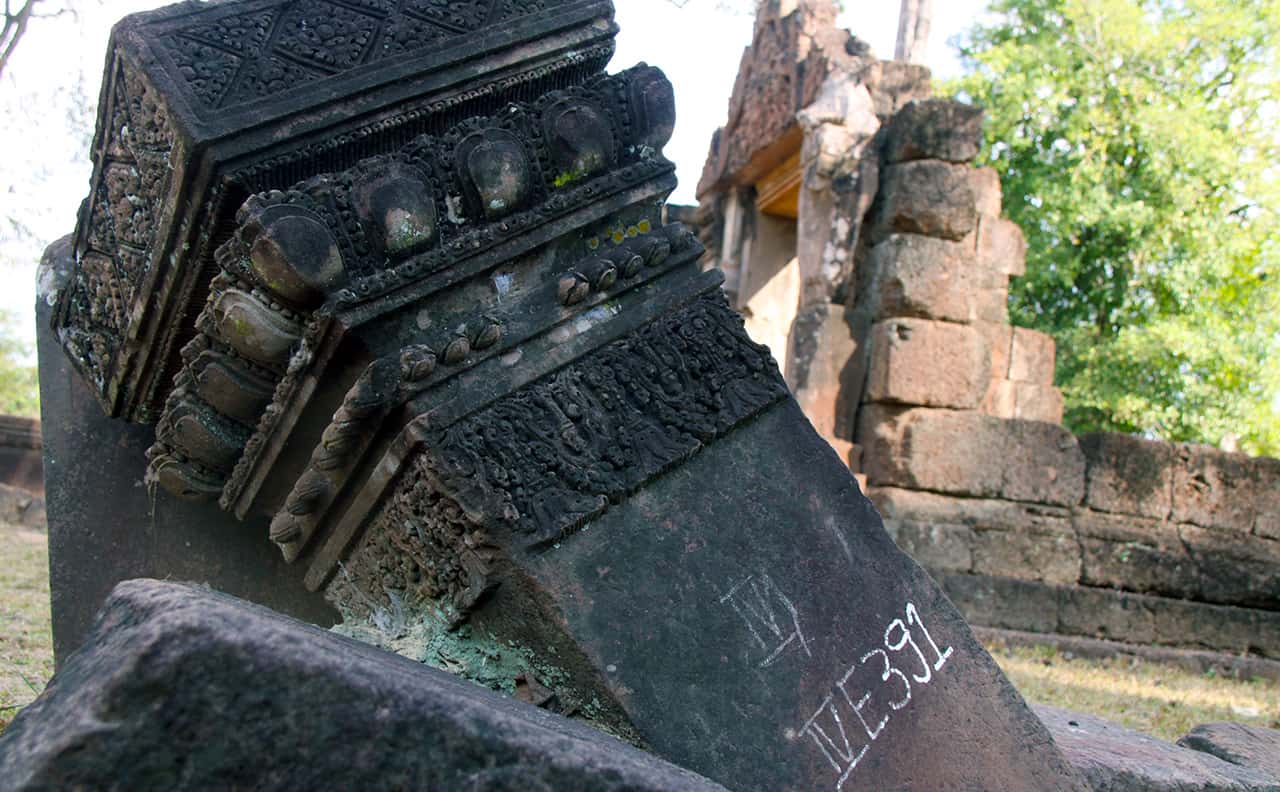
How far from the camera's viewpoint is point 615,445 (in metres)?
1.79

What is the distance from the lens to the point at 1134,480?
800 centimetres

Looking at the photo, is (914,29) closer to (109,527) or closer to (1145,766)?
(1145,766)

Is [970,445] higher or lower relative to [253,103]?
lower

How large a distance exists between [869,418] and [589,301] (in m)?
6.64

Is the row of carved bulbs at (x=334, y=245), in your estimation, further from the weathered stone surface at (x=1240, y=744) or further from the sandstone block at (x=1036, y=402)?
the sandstone block at (x=1036, y=402)

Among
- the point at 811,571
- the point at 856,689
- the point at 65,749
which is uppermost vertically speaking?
the point at 65,749

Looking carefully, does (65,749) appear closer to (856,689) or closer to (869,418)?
(856,689)

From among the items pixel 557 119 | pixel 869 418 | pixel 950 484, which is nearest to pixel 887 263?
pixel 869 418

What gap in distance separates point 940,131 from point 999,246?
3.93ft

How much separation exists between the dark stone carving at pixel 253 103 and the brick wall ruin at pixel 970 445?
624 centimetres

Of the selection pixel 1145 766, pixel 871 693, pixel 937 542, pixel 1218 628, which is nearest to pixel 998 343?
pixel 937 542

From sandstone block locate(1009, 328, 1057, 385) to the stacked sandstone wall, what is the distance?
1145 mm

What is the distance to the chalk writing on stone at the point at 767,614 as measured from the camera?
5.62ft

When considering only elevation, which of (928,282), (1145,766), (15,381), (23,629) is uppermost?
(1145,766)
